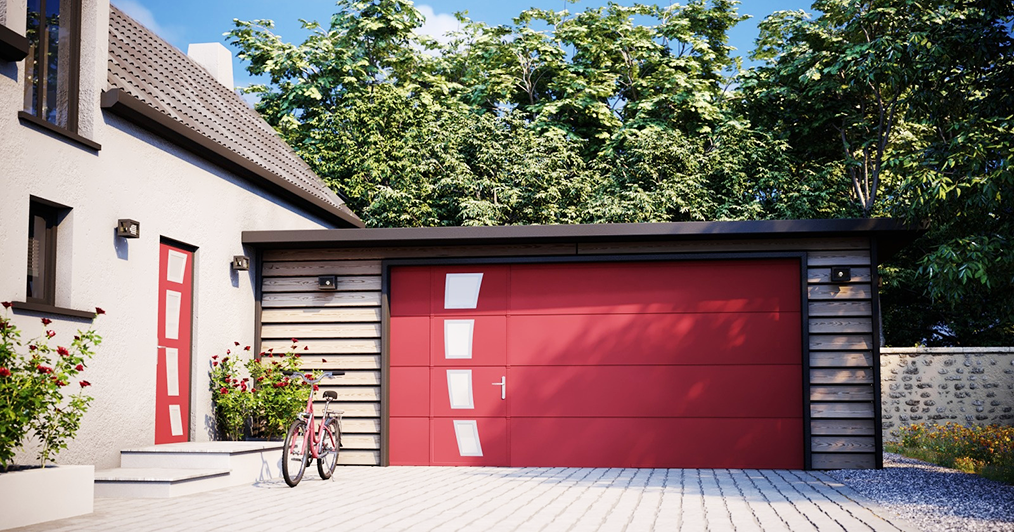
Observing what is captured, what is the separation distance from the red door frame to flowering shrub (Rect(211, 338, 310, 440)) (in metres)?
0.36

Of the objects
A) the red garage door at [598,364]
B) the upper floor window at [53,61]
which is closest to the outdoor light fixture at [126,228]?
the upper floor window at [53,61]

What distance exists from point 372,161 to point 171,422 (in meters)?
10.5

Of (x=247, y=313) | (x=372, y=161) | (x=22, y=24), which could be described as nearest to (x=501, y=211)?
(x=372, y=161)

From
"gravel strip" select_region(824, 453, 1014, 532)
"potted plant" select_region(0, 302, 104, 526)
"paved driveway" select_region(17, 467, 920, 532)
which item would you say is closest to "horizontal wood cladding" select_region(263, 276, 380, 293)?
"paved driveway" select_region(17, 467, 920, 532)

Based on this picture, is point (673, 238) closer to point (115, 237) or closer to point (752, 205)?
point (115, 237)

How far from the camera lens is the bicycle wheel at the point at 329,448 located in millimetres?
8203

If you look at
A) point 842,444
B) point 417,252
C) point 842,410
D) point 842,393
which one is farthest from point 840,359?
point 417,252

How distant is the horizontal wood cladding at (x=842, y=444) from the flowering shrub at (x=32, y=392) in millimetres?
6445

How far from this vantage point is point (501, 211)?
17.7m

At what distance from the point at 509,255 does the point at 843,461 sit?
3814 millimetres

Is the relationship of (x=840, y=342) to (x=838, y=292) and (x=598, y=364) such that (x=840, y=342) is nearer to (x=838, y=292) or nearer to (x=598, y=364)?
(x=838, y=292)

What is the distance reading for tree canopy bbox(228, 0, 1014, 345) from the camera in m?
17.6

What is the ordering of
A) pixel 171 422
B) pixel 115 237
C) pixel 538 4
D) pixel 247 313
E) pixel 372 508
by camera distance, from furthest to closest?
1. pixel 538 4
2. pixel 247 313
3. pixel 171 422
4. pixel 115 237
5. pixel 372 508

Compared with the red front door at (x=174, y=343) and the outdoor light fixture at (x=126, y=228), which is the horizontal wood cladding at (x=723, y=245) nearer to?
the red front door at (x=174, y=343)
